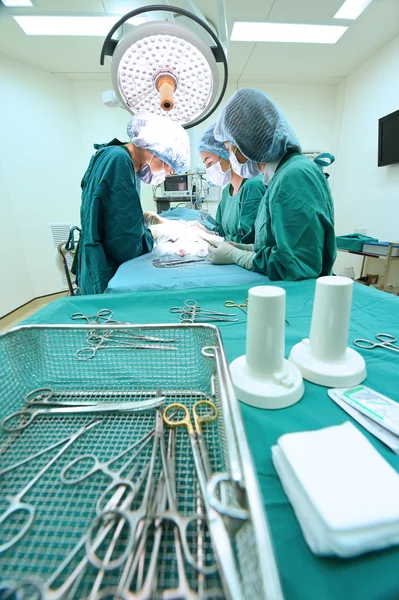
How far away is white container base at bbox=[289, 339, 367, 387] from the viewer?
1.55ft

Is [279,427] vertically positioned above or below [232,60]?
below

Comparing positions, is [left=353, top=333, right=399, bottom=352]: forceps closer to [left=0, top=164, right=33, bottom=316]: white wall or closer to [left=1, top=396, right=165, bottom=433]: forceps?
[left=1, top=396, right=165, bottom=433]: forceps

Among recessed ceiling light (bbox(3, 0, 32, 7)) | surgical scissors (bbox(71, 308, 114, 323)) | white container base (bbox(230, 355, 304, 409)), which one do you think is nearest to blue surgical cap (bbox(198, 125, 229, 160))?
recessed ceiling light (bbox(3, 0, 32, 7))

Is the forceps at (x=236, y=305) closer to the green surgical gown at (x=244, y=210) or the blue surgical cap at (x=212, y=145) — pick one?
the green surgical gown at (x=244, y=210)

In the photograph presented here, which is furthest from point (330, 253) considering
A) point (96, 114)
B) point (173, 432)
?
point (96, 114)

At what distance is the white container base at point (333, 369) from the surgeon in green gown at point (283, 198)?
534 mm

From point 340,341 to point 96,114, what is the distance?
373 centimetres

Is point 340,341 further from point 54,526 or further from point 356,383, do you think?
point 54,526

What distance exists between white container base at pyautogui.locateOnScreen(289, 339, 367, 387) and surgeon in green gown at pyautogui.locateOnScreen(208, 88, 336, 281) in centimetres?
53

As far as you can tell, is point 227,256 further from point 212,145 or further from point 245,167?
point 212,145

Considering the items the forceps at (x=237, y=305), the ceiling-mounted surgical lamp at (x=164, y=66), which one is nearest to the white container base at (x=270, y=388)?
the forceps at (x=237, y=305)

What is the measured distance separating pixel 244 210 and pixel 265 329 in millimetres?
1651

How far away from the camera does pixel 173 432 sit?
0.38 m

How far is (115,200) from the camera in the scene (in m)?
1.22
